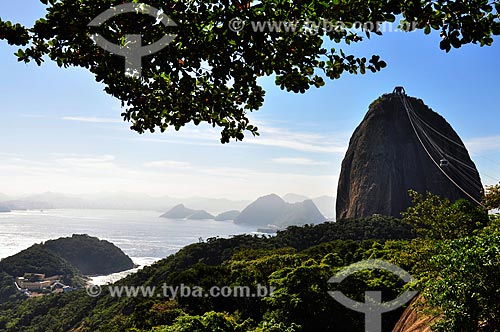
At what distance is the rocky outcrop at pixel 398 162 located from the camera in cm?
7031

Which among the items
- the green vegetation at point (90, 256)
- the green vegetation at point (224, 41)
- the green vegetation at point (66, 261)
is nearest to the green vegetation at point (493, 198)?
the green vegetation at point (224, 41)

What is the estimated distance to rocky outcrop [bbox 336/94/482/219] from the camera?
70.3 meters

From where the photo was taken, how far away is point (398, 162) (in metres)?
74.3

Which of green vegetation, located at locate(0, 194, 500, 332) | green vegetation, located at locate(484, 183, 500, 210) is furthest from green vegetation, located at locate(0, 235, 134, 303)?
green vegetation, located at locate(484, 183, 500, 210)

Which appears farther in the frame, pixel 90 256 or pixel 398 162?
pixel 90 256

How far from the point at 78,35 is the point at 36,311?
74.7m

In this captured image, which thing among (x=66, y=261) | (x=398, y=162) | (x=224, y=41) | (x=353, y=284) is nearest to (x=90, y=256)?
(x=66, y=261)

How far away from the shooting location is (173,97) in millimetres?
3758

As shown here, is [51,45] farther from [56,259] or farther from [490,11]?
[56,259]

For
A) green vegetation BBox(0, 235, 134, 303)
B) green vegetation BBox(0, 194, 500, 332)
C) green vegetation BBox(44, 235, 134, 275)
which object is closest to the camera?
green vegetation BBox(0, 194, 500, 332)

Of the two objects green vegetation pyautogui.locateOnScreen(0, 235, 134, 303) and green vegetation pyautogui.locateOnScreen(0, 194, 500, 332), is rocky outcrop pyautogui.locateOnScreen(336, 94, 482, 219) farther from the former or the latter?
green vegetation pyautogui.locateOnScreen(0, 235, 134, 303)

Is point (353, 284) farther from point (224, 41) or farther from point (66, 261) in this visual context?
point (66, 261)

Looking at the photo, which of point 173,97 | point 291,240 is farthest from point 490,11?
point 291,240

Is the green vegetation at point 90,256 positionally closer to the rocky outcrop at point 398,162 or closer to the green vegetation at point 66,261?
the green vegetation at point 66,261
